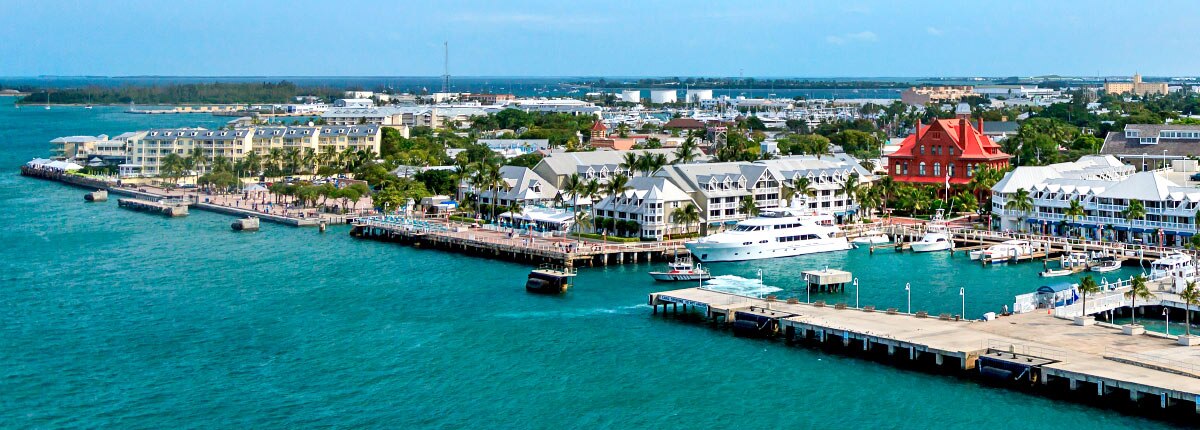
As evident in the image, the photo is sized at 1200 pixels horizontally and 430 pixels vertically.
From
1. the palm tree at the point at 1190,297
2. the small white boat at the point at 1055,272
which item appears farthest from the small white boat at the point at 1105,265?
the palm tree at the point at 1190,297

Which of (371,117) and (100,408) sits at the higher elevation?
(371,117)

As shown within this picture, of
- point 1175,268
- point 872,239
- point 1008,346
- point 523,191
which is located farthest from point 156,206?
point 1008,346

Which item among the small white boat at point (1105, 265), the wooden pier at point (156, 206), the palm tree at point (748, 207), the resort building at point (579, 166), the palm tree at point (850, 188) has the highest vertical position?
the resort building at point (579, 166)

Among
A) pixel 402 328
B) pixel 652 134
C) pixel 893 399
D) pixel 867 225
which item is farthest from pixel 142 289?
pixel 652 134

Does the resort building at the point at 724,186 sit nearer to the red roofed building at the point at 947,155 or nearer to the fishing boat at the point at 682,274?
the fishing boat at the point at 682,274

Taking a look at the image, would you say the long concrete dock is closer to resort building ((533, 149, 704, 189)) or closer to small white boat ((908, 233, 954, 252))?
small white boat ((908, 233, 954, 252))

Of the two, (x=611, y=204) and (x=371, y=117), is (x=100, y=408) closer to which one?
(x=611, y=204)
